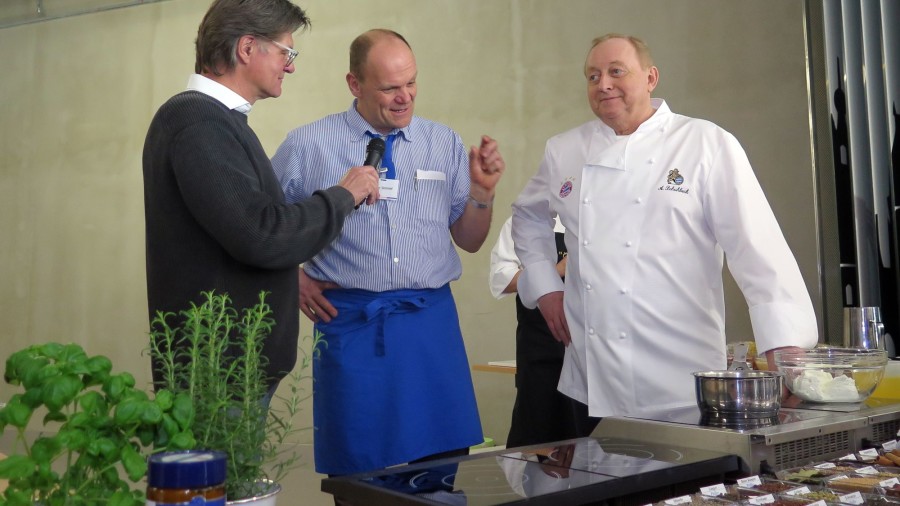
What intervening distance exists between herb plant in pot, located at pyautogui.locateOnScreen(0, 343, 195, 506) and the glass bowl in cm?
141

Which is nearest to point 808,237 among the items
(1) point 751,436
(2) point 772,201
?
(2) point 772,201

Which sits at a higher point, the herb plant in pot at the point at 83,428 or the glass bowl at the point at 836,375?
the herb plant in pot at the point at 83,428

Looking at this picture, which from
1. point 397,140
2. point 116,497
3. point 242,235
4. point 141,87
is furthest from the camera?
point 141,87

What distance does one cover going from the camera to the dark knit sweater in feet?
6.18

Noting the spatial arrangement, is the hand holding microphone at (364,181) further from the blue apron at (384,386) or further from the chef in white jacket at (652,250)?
the chef in white jacket at (652,250)

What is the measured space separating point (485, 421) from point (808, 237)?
7.42 ft

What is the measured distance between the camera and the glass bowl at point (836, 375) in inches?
71.7

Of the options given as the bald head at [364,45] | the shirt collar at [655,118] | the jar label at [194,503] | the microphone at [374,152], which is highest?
the bald head at [364,45]

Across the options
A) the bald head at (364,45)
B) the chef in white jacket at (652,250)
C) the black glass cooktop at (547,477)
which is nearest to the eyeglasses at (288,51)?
the bald head at (364,45)

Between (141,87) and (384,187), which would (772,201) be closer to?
(384,187)

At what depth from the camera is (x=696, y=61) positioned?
5.16m

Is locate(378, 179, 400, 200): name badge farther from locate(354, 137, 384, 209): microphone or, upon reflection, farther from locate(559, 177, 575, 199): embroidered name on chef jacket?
locate(559, 177, 575, 199): embroidered name on chef jacket

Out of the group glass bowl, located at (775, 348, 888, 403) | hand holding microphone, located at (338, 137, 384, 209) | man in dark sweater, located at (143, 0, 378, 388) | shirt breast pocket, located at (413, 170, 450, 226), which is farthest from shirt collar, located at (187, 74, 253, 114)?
glass bowl, located at (775, 348, 888, 403)

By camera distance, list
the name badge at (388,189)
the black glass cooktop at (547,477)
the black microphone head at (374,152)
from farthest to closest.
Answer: the name badge at (388,189)
the black microphone head at (374,152)
the black glass cooktop at (547,477)
